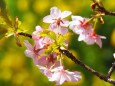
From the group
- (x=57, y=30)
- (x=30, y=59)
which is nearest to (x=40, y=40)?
(x=57, y=30)

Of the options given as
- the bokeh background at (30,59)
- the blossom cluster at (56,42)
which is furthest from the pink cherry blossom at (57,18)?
the bokeh background at (30,59)

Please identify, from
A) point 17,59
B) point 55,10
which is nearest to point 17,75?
point 17,59

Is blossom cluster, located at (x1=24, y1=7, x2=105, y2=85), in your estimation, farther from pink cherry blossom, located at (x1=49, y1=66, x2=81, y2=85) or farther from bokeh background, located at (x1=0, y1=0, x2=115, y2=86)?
bokeh background, located at (x1=0, y1=0, x2=115, y2=86)

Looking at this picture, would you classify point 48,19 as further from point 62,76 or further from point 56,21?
point 62,76

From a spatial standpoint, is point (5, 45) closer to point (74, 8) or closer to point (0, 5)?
point (74, 8)

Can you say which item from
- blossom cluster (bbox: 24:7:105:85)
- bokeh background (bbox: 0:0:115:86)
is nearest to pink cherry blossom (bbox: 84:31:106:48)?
blossom cluster (bbox: 24:7:105:85)

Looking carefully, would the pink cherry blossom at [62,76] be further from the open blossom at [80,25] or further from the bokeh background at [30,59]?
the bokeh background at [30,59]
